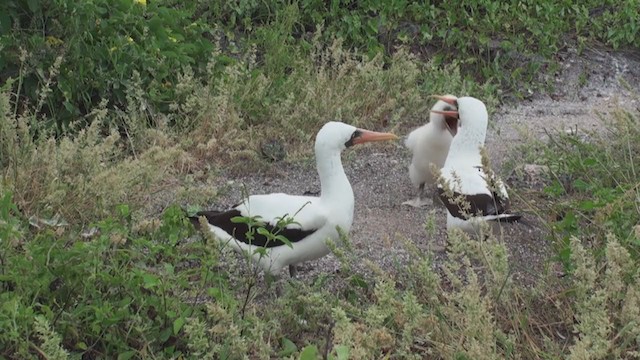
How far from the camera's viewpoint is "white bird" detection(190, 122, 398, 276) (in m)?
4.36

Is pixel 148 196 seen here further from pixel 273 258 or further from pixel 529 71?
pixel 529 71

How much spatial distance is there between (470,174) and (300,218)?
1.03m

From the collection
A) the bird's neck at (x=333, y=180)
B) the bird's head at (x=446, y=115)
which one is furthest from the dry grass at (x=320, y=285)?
the bird's head at (x=446, y=115)

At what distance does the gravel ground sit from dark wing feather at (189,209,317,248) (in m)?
0.35

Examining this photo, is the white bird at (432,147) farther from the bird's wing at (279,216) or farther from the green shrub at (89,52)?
the green shrub at (89,52)

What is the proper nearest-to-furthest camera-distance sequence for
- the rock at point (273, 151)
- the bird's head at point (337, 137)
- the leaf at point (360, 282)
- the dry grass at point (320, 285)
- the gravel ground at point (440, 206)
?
1. the dry grass at point (320, 285)
2. the leaf at point (360, 282)
3. the bird's head at point (337, 137)
4. the gravel ground at point (440, 206)
5. the rock at point (273, 151)

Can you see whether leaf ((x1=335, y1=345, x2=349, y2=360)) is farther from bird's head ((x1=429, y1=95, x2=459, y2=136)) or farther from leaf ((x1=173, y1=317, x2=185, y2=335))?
bird's head ((x1=429, y1=95, x2=459, y2=136))

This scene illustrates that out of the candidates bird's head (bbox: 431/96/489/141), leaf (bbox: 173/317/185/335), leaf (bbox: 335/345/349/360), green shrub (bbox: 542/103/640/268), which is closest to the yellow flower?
bird's head (bbox: 431/96/489/141)

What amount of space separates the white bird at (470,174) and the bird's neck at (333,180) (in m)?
0.44

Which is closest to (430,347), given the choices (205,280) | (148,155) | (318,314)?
(318,314)

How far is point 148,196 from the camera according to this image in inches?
200

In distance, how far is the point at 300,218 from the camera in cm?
438

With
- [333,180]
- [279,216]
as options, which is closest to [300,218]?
[279,216]

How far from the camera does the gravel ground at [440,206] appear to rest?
486 cm
